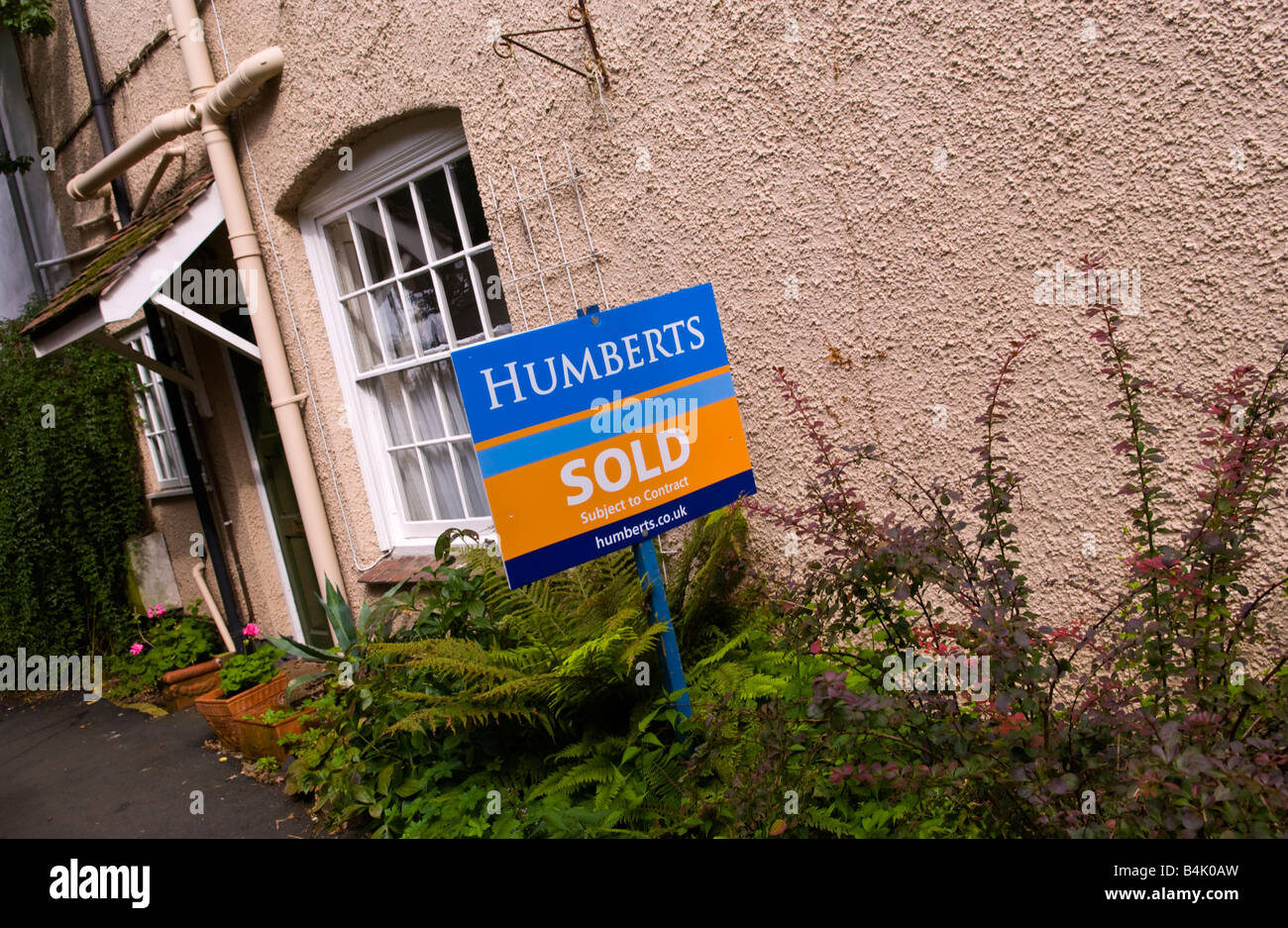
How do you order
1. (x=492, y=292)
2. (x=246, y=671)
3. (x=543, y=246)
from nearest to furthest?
(x=543, y=246)
(x=492, y=292)
(x=246, y=671)

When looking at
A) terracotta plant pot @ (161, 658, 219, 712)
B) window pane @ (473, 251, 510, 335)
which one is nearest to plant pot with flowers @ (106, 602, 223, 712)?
terracotta plant pot @ (161, 658, 219, 712)

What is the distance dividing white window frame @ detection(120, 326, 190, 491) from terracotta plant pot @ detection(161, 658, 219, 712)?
1888mm

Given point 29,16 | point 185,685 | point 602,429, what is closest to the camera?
point 602,429

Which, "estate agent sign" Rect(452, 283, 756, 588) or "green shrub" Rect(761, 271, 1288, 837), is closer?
"green shrub" Rect(761, 271, 1288, 837)

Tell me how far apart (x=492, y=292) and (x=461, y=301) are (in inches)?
11.2

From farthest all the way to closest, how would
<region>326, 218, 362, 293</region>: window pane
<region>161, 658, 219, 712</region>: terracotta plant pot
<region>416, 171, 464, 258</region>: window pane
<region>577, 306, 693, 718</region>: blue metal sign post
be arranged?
<region>161, 658, 219, 712</region>: terracotta plant pot < <region>326, 218, 362, 293</region>: window pane < <region>416, 171, 464, 258</region>: window pane < <region>577, 306, 693, 718</region>: blue metal sign post

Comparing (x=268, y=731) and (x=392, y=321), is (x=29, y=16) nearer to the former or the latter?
(x=392, y=321)

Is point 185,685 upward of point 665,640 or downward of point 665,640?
downward

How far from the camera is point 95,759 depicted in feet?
18.9

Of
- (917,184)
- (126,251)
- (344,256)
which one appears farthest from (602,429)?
(126,251)

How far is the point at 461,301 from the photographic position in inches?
194

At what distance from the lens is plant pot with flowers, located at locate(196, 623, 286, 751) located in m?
5.23

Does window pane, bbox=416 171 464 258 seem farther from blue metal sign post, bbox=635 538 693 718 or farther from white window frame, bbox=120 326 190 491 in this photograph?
white window frame, bbox=120 326 190 491
